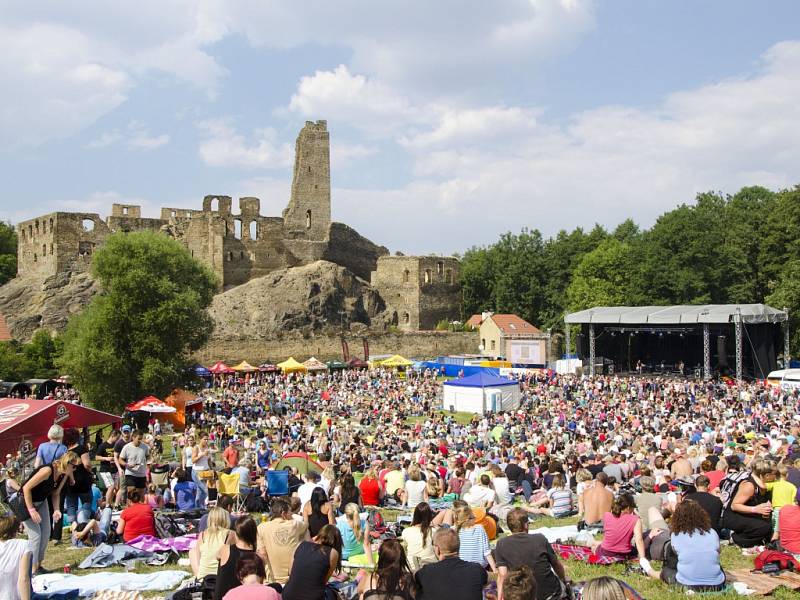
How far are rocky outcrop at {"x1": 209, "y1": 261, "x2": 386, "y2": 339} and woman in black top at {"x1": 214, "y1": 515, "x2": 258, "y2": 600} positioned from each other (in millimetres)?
39511

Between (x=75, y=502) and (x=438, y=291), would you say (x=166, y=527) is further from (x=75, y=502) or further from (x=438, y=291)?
(x=438, y=291)

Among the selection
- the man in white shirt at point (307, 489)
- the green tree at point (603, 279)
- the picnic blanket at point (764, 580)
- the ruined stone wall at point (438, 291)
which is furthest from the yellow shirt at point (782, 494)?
the ruined stone wall at point (438, 291)

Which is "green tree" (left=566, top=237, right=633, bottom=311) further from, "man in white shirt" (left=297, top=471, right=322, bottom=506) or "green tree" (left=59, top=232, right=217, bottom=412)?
"man in white shirt" (left=297, top=471, right=322, bottom=506)

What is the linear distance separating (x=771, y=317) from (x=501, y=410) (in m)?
15.6

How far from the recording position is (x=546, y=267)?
5844 cm

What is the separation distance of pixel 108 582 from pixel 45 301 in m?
41.3

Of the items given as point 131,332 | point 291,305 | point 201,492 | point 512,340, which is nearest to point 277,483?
point 201,492

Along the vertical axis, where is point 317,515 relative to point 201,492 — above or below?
above

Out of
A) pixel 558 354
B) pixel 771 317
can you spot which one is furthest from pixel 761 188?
pixel 771 317

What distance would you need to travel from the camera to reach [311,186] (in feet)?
182

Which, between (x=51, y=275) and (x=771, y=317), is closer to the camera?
(x=771, y=317)

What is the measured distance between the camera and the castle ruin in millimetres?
48031

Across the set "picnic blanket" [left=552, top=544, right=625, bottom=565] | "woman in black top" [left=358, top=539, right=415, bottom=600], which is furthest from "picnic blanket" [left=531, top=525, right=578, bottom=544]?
"woman in black top" [left=358, top=539, right=415, bottom=600]

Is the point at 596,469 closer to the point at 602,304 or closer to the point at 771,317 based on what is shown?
the point at 771,317
